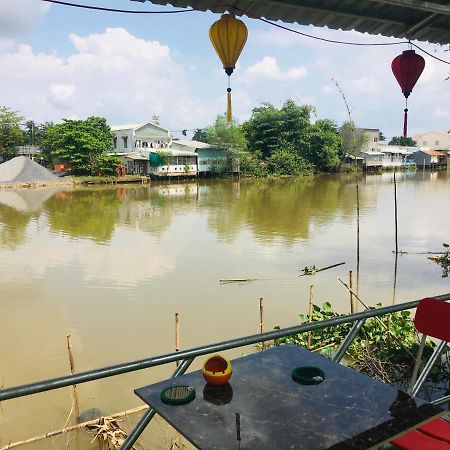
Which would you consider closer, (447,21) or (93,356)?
(447,21)

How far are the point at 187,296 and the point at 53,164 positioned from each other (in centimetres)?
3752

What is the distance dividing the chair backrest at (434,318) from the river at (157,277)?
3.47 m

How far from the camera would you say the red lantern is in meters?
4.75

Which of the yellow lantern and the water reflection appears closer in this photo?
the yellow lantern

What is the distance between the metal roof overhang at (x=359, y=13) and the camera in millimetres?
3248

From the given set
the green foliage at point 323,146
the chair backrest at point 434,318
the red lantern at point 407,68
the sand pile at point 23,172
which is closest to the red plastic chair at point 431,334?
the chair backrest at point 434,318

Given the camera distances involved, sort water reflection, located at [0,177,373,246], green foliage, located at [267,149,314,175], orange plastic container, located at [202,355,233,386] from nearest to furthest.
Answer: orange plastic container, located at [202,355,233,386], water reflection, located at [0,177,373,246], green foliage, located at [267,149,314,175]

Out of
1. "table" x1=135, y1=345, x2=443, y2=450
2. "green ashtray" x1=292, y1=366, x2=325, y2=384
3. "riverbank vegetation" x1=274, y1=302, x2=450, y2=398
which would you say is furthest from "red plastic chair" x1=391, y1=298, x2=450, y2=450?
"riverbank vegetation" x1=274, y1=302, x2=450, y2=398

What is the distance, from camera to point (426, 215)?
22578 mm

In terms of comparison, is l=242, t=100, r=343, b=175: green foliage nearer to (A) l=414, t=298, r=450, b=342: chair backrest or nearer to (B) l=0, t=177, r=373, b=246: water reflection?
(B) l=0, t=177, r=373, b=246: water reflection

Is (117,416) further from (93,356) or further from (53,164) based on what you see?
(53,164)

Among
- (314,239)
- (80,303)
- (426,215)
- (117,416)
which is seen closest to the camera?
(117,416)

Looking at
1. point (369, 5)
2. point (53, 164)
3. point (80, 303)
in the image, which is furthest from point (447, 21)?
point (53, 164)

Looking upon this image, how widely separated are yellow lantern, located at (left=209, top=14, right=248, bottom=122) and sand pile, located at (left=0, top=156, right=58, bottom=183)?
123 feet
